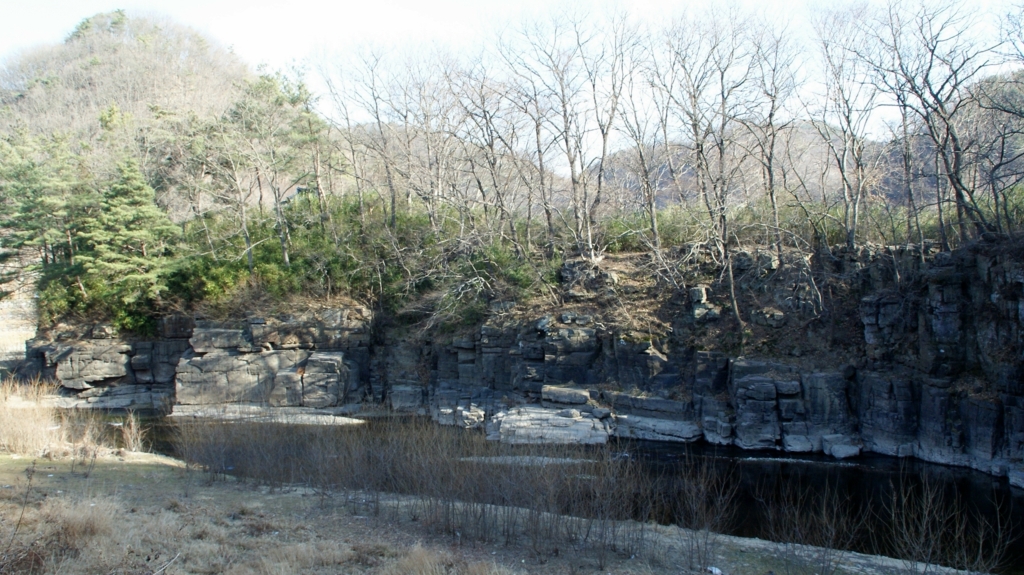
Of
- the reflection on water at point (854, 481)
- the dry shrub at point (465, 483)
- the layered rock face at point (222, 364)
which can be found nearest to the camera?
the dry shrub at point (465, 483)

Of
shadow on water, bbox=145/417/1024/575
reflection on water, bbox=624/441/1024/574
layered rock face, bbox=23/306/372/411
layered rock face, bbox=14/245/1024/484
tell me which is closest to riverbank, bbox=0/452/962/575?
shadow on water, bbox=145/417/1024/575

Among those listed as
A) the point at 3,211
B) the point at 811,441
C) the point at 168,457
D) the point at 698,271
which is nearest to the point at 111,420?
the point at 168,457

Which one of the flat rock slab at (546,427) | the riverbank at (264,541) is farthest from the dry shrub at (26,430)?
the flat rock slab at (546,427)

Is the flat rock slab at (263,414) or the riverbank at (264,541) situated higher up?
the flat rock slab at (263,414)

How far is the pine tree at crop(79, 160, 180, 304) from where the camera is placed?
95.6 ft

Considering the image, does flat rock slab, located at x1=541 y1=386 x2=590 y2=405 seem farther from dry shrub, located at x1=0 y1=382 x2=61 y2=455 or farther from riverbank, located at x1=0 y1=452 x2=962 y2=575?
dry shrub, located at x1=0 y1=382 x2=61 y2=455

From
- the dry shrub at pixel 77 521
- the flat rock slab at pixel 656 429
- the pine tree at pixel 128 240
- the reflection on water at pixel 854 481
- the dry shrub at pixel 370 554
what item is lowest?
the reflection on water at pixel 854 481

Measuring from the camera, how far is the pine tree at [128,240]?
95.6ft

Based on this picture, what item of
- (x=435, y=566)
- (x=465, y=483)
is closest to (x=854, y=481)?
(x=465, y=483)

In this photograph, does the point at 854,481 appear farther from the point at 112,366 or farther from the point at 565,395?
the point at 112,366

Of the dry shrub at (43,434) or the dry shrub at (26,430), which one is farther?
the dry shrub at (26,430)

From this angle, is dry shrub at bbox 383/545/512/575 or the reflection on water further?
the reflection on water

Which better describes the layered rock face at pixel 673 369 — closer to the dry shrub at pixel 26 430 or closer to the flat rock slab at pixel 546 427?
the flat rock slab at pixel 546 427

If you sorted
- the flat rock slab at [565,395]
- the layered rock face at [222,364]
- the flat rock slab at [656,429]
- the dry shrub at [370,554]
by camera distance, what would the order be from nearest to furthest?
the dry shrub at [370,554]
the flat rock slab at [656,429]
the flat rock slab at [565,395]
the layered rock face at [222,364]
